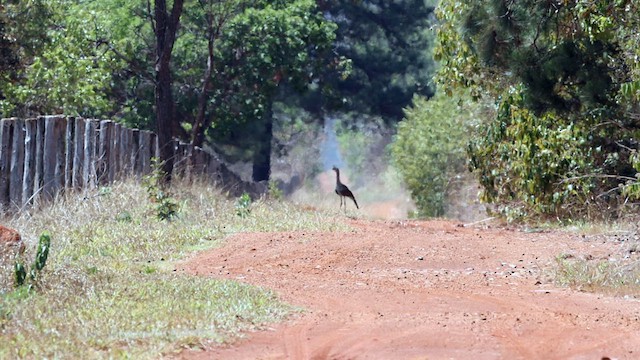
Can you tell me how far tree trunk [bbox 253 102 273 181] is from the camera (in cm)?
3728

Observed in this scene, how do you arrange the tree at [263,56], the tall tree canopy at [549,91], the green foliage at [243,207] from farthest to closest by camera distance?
the tree at [263,56] < the green foliage at [243,207] < the tall tree canopy at [549,91]

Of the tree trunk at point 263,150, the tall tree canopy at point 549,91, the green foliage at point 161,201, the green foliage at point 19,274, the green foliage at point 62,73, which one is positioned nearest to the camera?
the green foliage at point 19,274

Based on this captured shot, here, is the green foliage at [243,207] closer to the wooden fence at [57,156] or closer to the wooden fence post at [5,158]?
the wooden fence at [57,156]

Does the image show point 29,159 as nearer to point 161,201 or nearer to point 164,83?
point 161,201

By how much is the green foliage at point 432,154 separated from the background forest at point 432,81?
0.05 meters

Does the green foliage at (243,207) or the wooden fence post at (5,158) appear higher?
the wooden fence post at (5,158)

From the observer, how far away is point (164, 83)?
20125mm

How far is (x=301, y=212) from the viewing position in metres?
16.6

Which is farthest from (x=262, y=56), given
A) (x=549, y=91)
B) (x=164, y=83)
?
(x=549, y=91)

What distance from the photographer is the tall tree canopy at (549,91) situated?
1409 centimetres

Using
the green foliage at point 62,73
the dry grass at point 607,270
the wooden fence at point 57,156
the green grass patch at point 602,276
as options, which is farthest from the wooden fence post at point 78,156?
the green grass patch at point 602,276

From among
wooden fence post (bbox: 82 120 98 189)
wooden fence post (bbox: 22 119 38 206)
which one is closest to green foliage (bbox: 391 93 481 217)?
wooden fence post (bbox: 82 120 98 189)

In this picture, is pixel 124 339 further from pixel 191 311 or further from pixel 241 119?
pixel 241 119

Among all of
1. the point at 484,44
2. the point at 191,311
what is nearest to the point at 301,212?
the point at 484,44
